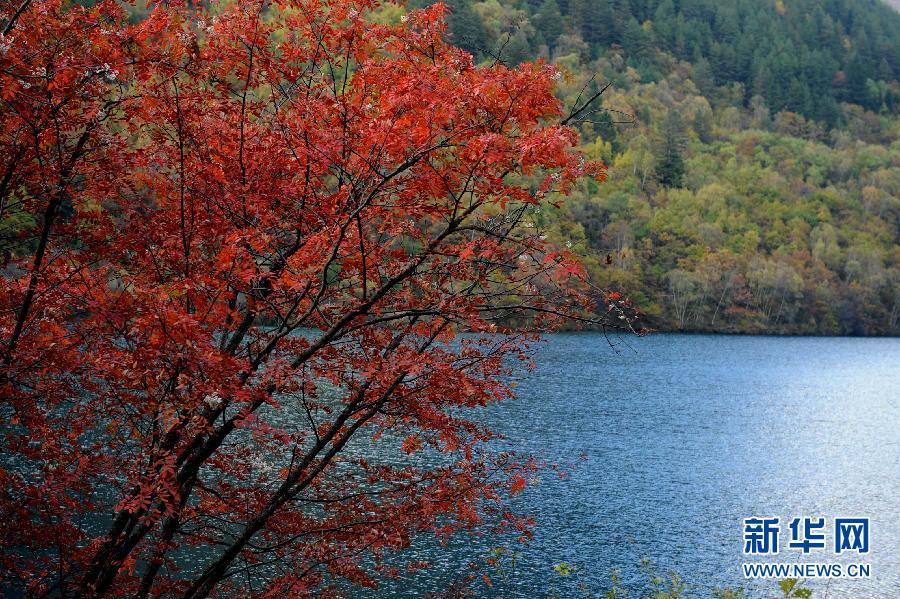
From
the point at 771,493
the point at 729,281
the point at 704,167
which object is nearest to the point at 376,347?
the point at 771,493

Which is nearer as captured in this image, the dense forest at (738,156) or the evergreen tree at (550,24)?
the dense forest at (738,156)

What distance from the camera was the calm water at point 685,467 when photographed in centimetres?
1734

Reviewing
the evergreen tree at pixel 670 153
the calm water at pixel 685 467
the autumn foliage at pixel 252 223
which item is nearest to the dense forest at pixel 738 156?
the evergreen tree at pixel 670 153

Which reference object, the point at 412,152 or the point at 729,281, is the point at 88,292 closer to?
the point at 412,152

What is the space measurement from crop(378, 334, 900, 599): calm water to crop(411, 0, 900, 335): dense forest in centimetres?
1536

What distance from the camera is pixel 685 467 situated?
27.4 meters

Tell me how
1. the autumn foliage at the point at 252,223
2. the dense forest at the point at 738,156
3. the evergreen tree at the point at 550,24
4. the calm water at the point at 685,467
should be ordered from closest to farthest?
1. the autumn foliage at the point at 252,223
2. the calm water at the point at 685,467
3. the dense forest at the point at 738,156
4. the evergreen tree at the point at 550,24

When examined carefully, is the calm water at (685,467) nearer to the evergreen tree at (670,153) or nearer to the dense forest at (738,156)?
the dense forest at (738,156)

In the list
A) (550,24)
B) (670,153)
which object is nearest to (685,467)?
(670,153)

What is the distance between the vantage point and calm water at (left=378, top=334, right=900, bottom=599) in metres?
17.3

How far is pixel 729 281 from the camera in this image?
294 ft

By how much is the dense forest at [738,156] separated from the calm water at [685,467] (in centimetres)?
1536

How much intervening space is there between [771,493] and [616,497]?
6.31 metres

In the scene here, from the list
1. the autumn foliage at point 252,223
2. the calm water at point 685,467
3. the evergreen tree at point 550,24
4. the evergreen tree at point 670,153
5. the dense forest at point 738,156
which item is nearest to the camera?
the autumn foliage at point 252,223
